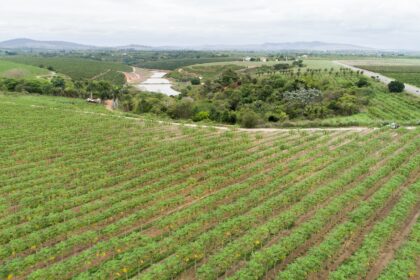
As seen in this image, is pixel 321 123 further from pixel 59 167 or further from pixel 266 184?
pixel 59 167

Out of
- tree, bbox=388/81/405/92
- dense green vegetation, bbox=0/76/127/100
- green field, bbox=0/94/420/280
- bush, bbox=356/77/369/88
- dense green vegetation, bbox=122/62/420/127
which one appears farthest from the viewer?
dense green vegetation, bbox=0/76/127/100

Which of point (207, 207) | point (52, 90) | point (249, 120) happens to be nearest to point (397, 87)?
point (249, 120)

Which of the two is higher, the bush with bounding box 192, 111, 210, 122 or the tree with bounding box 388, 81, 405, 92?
the tree with bounding box 388, 81, 405, 92

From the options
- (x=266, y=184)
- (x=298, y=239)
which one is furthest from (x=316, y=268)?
(x=266, y=184)

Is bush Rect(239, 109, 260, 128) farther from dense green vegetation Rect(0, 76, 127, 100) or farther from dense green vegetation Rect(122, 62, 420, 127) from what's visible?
dense green vegetation Rect(0, 76, 127, 100)

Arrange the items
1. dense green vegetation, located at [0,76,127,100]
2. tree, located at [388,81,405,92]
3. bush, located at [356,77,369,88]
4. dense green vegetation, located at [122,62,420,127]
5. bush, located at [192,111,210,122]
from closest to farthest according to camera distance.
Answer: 1. dense green vegetation, located at [122,62,420,127]
2. bush, located at [192,111,210,122]
3. tree, located at [388,81,405,92]
4. bush, located at [356,77,369,88]
5. dense green vegetation, located at [0,76,127,100]


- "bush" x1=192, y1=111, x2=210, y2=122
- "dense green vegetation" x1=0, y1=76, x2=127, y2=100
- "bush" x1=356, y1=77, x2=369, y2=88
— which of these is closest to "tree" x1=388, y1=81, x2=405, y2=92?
"bush" x1=356, y1=77, x2=369, y2=88
